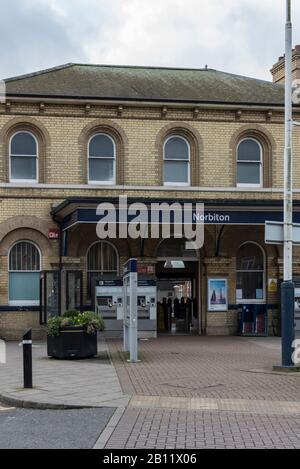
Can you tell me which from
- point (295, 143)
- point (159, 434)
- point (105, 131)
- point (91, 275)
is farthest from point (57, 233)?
point (159, 434)

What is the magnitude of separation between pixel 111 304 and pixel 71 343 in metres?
6.38

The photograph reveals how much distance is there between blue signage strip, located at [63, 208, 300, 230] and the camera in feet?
66.2

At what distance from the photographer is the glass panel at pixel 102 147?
77.0ft

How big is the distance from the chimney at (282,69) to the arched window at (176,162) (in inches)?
256

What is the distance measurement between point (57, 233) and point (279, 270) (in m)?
7.51

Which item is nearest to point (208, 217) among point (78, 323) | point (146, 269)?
point (146, 269)

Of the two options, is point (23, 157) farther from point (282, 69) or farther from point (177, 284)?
point (282, 69)

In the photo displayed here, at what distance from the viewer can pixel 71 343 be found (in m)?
16.0

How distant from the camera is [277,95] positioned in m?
25.5

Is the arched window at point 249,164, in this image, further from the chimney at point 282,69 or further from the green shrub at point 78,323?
the green shrub at point 78,323

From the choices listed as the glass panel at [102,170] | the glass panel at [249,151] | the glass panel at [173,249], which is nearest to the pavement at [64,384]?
the glass panel at [173,249]

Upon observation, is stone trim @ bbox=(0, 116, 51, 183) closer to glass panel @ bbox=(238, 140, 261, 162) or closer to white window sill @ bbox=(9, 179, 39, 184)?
white window sill @ bbox=(9, 179, 39, 184)

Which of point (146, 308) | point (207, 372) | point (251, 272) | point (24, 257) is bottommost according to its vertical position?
point (207, 372)
